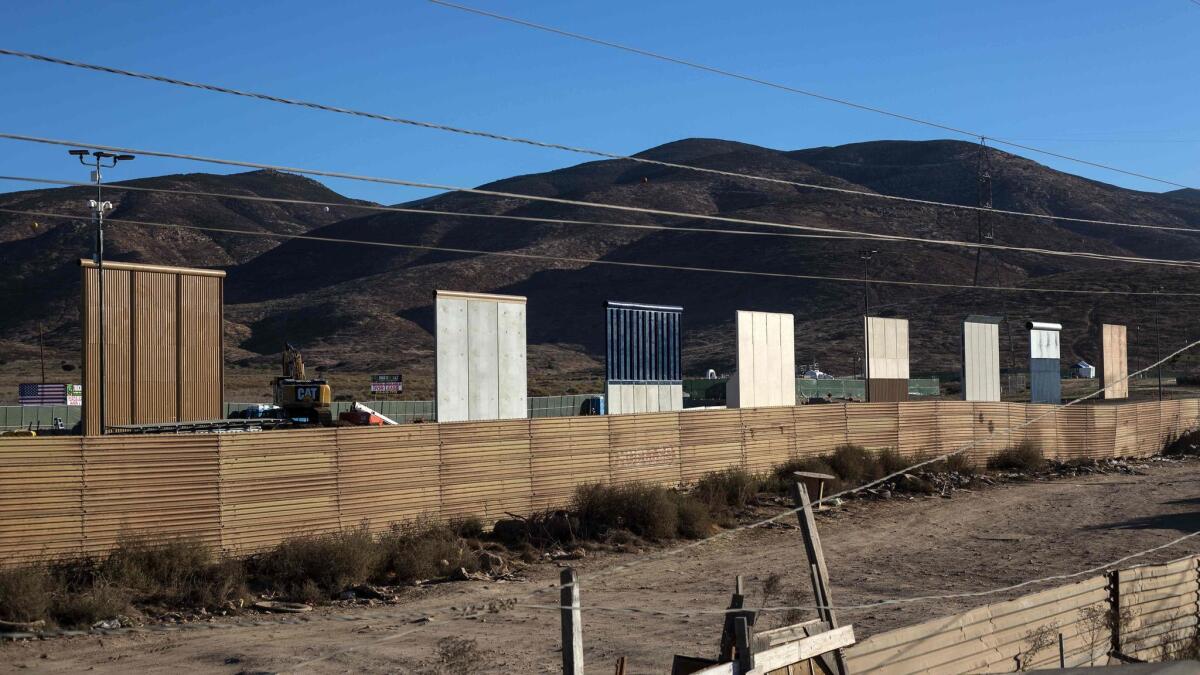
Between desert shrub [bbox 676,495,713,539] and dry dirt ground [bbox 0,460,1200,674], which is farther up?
desert shrub [bbox 676,495,713,539]

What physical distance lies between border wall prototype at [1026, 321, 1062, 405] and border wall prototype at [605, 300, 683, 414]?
51.2 ft

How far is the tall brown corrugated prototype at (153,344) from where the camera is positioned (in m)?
18.8

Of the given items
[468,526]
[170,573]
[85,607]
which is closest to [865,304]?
[468,526]

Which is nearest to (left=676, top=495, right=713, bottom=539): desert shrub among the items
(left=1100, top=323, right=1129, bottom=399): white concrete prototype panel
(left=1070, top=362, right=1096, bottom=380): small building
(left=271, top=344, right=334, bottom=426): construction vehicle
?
(left=271, top=344, right=334, bottom=426): construction vehicle

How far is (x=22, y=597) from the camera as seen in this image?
13.2 m

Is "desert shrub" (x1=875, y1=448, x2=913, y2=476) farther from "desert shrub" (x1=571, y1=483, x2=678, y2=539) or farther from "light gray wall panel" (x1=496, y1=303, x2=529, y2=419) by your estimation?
"light gray wall panel" (x1=496, y1=303, x2=529, y2=419)

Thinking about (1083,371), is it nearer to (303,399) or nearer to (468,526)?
(303,399)

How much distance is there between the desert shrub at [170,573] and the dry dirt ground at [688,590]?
93 centimetres

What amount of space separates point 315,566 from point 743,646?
10.1 m

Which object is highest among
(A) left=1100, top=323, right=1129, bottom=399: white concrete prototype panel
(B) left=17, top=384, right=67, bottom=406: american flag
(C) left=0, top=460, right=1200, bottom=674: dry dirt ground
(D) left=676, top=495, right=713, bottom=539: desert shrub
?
(A) left=1100, top=323, right=1129, bottom=399: white concrete prototype panel

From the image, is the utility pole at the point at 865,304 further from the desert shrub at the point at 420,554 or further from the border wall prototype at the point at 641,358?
the desert shrub at the point at 420,554

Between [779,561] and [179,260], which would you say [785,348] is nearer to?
[779,561]

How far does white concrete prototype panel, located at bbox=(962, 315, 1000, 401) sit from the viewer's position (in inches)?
1378

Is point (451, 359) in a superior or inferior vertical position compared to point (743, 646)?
superior
